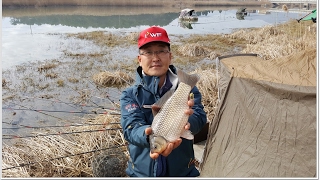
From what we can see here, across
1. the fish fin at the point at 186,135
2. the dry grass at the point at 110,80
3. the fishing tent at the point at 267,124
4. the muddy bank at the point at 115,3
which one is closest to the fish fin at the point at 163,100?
the fish fin at the point at 186,135

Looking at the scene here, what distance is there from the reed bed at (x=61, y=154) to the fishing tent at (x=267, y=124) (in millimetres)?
1704

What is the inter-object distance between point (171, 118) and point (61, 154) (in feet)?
12.3

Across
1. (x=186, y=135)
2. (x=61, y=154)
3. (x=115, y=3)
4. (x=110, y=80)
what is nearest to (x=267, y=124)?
(x=186, y=135)

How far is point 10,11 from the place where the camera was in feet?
118

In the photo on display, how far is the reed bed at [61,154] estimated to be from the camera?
4656 millimetres

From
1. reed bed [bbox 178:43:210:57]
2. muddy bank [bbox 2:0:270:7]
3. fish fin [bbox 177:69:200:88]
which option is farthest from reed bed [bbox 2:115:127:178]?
muddy bank [bbox 2:0:270:7]

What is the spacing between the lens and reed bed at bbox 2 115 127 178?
4656 millimetres

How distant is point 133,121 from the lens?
2.24 metres

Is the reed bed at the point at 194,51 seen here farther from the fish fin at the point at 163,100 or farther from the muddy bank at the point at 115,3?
the muddy bank at the point at 115,3

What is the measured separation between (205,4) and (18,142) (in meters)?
58.5

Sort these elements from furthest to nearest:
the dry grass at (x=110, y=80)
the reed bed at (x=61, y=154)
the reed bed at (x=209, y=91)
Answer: the dry grass at (x=110, y=80)
the reed bed at (x=209, y=91)
the reed bed at (x=61, y=154)

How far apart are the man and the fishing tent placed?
4.60ft

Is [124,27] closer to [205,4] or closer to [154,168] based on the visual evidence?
[154,168]

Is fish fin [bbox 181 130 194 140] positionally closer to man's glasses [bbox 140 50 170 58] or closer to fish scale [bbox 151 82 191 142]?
Result: fish scale [bbox 151 82 191 142]
